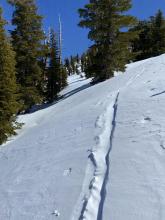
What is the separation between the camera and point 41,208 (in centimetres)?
780

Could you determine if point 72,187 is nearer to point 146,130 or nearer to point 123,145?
point 123,145

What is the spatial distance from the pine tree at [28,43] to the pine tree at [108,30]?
4.48 meters

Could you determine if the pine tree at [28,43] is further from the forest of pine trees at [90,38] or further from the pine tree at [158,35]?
the pine tree at [158,35]

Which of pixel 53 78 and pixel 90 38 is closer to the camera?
pixel 90 38

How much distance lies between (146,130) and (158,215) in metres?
4.49

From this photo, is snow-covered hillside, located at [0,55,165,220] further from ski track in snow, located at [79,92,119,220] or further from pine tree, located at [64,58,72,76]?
pine tree, located at [64,58,72,76]

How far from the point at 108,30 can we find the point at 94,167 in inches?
730

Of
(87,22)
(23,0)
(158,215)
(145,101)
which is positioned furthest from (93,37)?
(158,215)

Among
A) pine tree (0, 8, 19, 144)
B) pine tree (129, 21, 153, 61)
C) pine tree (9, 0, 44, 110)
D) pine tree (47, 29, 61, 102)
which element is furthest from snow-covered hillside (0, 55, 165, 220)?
pine tree (129, 21, 153, 61)

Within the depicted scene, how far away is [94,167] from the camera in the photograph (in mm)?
9000

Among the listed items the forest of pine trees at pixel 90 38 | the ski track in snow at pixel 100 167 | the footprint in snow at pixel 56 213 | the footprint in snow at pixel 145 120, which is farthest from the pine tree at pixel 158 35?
the footprint in snow at pixel 56 213

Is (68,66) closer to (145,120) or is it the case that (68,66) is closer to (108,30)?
(108,30)

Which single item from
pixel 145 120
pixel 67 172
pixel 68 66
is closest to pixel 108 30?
pixel 145 120

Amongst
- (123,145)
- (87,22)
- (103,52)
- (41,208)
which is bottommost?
(41,208)
